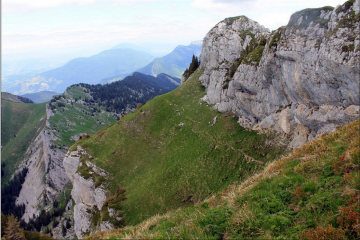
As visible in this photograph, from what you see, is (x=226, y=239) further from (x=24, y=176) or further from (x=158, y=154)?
(x=24, y=176)

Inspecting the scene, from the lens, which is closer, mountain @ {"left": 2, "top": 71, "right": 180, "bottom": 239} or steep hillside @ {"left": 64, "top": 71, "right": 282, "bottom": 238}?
steep hillside @ {"left": 64, "top": 71, "right": 282, "bottom": 238}

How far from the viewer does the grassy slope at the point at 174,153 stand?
1220 inches

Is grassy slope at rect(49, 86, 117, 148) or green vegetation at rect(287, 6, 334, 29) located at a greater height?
green vegetation at rect(287, 6, 334, 29)

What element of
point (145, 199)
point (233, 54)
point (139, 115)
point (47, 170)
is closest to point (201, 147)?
point (145, 199)

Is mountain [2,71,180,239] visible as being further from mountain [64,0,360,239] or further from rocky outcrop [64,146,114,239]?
mountain [64,0,360,239]

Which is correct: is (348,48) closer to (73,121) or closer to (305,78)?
(305,78)

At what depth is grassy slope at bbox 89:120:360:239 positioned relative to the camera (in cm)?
591

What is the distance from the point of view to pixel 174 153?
39.6m

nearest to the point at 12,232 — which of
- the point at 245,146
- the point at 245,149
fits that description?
the point at 245,149

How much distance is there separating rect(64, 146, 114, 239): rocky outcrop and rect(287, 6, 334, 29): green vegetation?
44.0m

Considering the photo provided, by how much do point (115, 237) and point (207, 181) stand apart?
78.8ft

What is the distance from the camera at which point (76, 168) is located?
46.9 meters

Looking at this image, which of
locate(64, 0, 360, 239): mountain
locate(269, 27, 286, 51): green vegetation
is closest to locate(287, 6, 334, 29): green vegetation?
locate(64, 0, 360, 239): mountain

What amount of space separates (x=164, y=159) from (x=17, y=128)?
20512 centimetres
